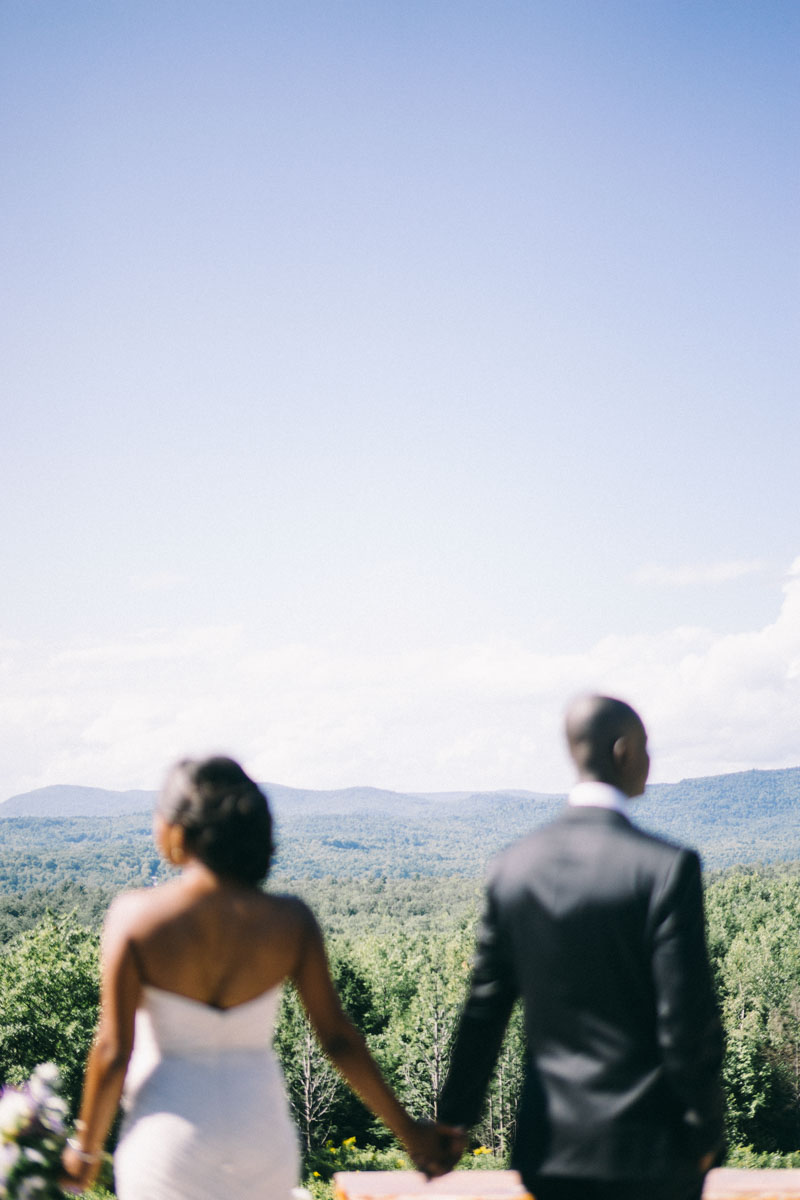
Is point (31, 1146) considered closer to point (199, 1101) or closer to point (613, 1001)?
point (199, 1101)

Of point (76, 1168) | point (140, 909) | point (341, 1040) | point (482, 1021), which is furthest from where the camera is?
point (482, 1021)

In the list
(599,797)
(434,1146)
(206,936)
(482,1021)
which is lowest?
(434,1146)

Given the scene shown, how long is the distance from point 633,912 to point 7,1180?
1.85m

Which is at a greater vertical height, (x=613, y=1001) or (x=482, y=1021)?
(x=613, y=1001)

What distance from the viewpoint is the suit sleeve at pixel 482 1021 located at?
3.09 metres

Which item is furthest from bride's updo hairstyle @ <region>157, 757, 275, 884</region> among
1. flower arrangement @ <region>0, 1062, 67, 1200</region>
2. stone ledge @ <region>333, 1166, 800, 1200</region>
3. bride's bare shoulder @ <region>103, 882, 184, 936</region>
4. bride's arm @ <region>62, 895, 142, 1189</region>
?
stone ledge @ <region>333, 1166, 800, 1200</region>

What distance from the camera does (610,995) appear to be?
2.75 metres

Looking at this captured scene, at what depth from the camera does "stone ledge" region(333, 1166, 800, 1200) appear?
13.4 feet

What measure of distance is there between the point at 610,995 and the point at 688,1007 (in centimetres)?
21

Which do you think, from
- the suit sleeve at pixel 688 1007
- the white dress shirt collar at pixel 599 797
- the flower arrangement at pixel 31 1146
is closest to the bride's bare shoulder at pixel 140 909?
the flower arrangement at pixel 31 1146

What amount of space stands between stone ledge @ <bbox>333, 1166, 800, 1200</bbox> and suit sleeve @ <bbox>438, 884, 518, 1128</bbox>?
1.04m

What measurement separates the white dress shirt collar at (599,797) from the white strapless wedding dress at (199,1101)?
987 mm

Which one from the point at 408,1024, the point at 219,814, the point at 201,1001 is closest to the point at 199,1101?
the point at 201,1001

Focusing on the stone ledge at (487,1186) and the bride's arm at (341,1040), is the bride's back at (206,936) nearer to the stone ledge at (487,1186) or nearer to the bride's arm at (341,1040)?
the bride's arm at (341,1040)
